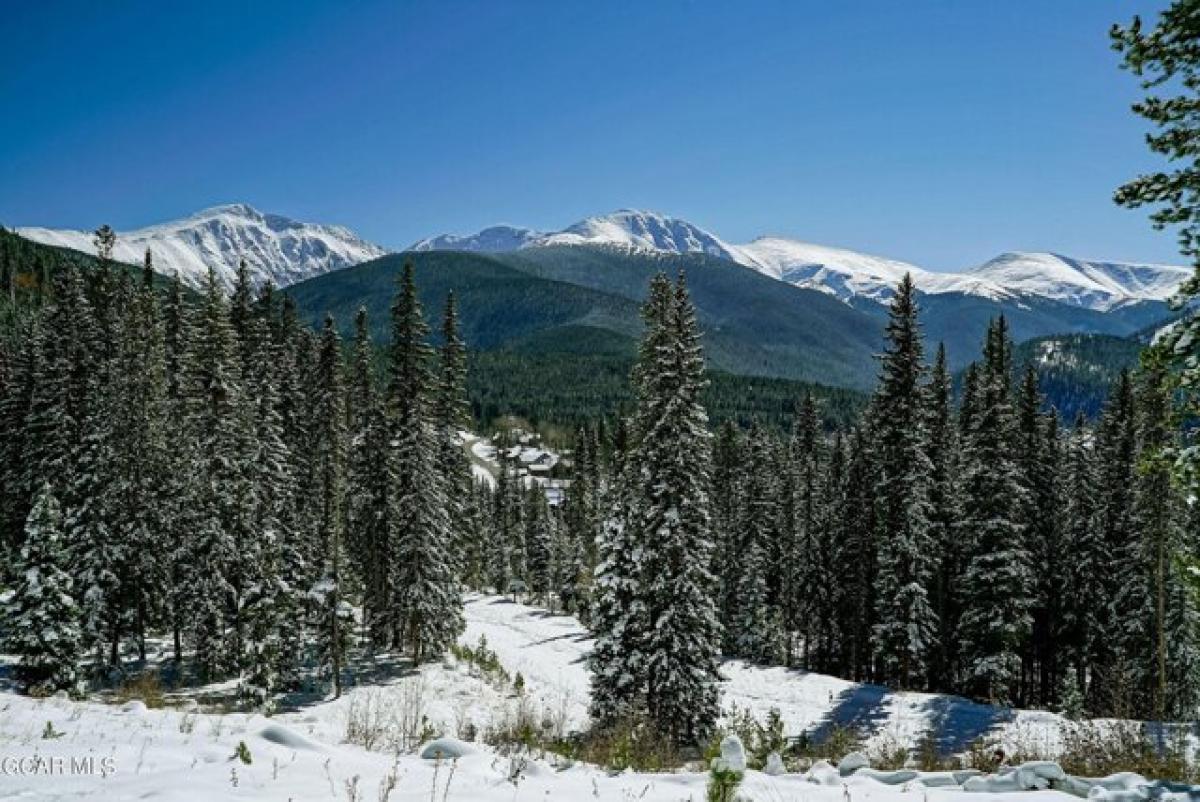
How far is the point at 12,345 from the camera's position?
83688mm

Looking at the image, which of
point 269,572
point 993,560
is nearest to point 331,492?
point 269,572

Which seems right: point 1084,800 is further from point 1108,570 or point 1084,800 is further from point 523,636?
point 523,636

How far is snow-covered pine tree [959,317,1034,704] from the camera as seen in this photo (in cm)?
3130

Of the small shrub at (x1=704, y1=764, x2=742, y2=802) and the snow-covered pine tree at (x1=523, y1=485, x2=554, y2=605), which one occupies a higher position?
the small shrub at (x1=704, y1=764, x2=742, y2=802)

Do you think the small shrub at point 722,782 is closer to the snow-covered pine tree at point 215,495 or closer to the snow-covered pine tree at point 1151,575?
the snow-covered pine tree at point 1151,575

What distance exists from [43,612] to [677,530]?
19.7 meters

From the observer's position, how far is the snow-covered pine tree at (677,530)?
2295cm

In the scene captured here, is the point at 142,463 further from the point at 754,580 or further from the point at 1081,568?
the point at 1081,568

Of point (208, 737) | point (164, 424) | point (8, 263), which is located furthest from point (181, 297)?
point (8, 263)

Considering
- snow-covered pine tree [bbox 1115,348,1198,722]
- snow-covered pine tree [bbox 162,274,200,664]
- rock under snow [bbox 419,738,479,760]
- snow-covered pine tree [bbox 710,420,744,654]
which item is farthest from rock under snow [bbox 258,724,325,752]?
snow-covered pine tree [bbox 710,420,744,654]

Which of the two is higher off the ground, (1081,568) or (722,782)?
(722,782)

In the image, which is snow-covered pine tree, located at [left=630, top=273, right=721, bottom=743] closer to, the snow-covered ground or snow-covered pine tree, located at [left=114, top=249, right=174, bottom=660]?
the snow-covered ground

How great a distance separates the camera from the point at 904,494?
30.1 m

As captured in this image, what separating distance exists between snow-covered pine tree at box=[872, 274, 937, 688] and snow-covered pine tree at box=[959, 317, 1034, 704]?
98.8 inches
